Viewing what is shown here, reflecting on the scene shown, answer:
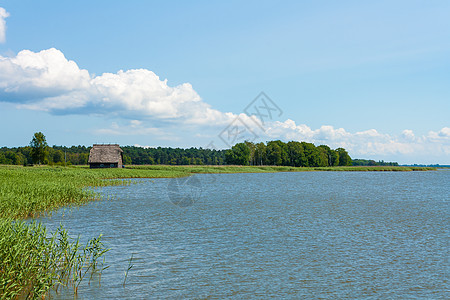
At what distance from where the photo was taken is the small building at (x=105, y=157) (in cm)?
8106

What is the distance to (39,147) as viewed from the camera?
86500mm

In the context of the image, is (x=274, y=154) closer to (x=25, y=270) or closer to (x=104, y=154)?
(x=104, y=154)

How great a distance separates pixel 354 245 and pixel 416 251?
7.75 ft

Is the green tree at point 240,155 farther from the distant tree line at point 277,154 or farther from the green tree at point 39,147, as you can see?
the green tree at point 39,147

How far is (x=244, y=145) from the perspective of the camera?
150 m

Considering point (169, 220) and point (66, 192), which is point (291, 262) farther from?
point (66, 192)

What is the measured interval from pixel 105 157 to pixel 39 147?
1854 centimetres

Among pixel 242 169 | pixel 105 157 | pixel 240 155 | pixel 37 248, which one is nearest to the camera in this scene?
pixel 37 248

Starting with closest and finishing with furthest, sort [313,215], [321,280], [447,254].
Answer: [321,280] → [447,254] → [313,215]

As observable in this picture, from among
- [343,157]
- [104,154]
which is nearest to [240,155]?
[343,157]

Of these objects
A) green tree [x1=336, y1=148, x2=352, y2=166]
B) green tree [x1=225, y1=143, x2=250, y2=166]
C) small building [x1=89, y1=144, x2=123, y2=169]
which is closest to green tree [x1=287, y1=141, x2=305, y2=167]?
green tree [x1=225, y1=143, x2=250, y2=166]

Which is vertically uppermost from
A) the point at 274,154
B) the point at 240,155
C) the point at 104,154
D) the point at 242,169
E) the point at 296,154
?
the point at 296,154

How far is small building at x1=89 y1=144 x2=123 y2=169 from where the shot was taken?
81.1m

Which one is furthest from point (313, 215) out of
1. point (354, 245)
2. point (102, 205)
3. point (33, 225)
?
point (33, 225)
